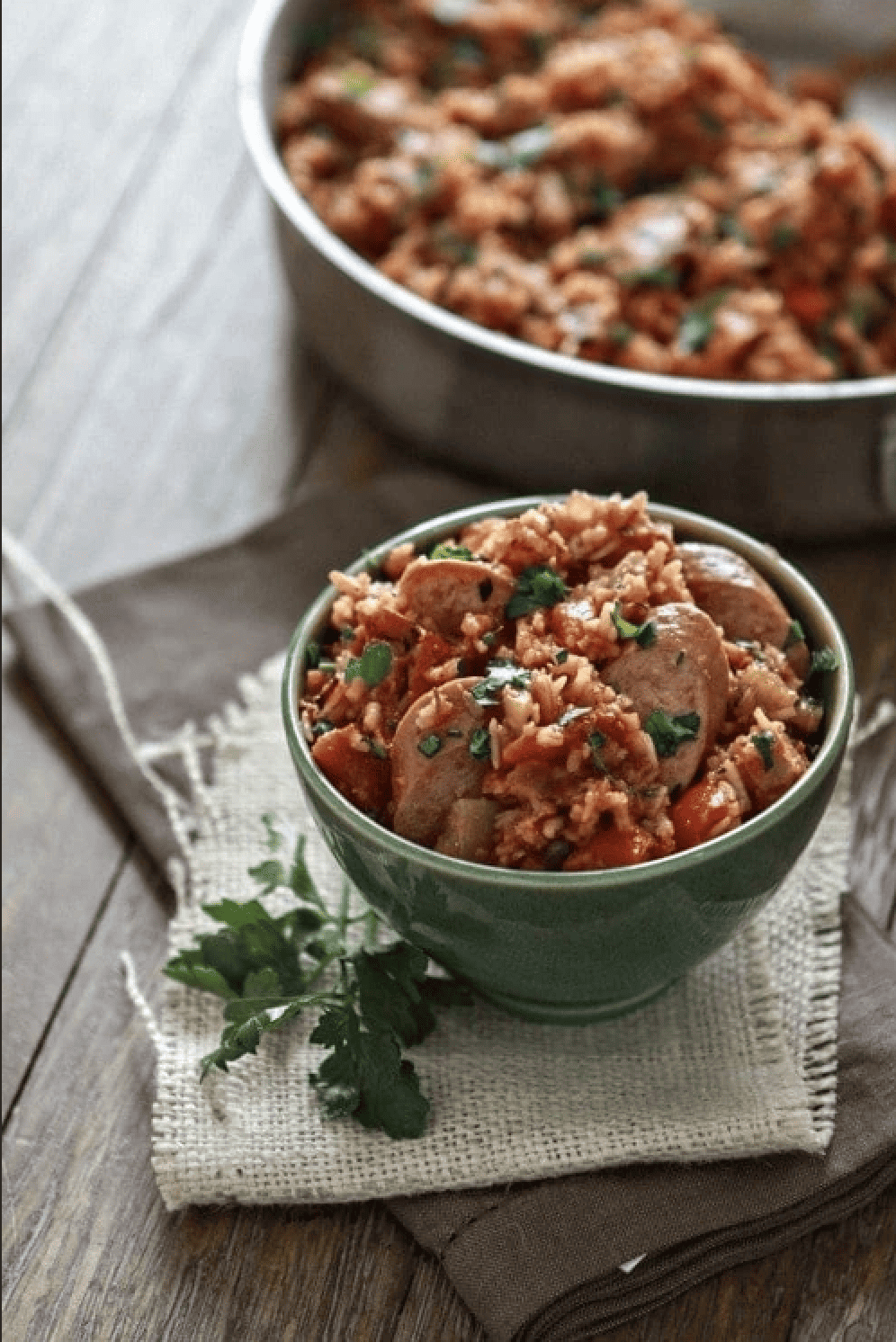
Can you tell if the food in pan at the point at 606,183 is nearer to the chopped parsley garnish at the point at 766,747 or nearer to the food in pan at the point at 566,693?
the food in pan at the point at 566,693

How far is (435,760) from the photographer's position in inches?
55.0

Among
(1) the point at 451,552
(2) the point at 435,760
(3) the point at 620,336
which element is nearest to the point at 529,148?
(3) the point at 620,336

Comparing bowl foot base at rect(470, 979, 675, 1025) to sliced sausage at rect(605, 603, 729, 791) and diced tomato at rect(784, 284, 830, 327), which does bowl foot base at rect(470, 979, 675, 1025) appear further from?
diced tomato at rect(784, 284, 830, 327)

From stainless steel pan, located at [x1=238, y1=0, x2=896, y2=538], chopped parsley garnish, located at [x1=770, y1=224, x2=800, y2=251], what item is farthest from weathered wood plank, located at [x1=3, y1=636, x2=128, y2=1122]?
chopped parsley garnish, located at [x1=770, y1=224, x2=800, y2=251]

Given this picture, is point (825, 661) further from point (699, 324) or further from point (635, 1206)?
point (699, 324)

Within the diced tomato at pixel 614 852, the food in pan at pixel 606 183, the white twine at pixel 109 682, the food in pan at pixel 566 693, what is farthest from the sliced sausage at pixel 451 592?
the food in pan at pixel 606 183

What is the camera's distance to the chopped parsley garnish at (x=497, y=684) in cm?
141

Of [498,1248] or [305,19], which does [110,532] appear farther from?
[498,1248]

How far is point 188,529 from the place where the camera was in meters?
2.31

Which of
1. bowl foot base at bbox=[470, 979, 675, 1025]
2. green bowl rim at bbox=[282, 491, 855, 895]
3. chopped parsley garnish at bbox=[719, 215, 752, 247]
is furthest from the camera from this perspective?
chopped parsley garnish at bbox=[719, 215, 752, 247]

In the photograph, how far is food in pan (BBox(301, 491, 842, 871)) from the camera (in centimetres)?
138

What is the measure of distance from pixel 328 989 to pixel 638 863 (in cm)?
44

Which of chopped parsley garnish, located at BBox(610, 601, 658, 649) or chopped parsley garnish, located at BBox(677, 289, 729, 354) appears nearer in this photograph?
chopped parsley garnish, located at BBox(610, 601, 658, 649)

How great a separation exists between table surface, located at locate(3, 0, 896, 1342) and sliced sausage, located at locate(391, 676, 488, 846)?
0.41 metres
